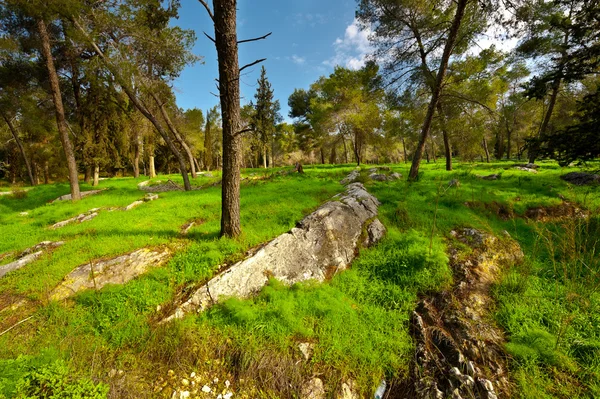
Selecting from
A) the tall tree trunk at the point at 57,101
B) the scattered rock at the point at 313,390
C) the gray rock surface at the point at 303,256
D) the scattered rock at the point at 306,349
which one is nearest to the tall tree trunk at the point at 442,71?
the gray rock surface at the point at 303,256

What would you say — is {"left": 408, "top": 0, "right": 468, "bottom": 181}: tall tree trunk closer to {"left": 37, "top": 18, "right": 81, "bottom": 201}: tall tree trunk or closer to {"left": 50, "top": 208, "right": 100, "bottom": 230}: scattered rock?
{"left": 50, "top": 208, "right": 100, "bottom": 230}: scattered rock

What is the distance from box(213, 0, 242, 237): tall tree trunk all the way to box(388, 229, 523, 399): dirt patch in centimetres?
404

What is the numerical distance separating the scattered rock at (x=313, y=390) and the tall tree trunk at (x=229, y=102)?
129 inches

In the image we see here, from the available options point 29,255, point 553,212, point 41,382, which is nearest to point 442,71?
point 553,212

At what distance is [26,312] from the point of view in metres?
3.62

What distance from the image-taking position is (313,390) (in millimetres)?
2930

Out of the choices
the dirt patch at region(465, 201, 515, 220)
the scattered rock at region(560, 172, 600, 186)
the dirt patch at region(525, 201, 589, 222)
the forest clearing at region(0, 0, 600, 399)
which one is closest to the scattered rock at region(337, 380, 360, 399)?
the forest clearing at region(0, 0, 600, 399)

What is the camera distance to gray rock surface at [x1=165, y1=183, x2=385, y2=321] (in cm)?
402

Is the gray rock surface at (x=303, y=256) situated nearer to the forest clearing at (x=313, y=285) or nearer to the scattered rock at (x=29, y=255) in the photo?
the forest clearing at (x=313, y=285)

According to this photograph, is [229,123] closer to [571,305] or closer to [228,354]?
[228,354]

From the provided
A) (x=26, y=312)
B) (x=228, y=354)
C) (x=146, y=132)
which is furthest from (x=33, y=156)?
(x=228, y=354)

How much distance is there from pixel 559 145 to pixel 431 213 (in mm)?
3407

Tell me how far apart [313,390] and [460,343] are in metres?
2.13

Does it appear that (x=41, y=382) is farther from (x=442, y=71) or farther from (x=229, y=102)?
(x=442, y=71)
